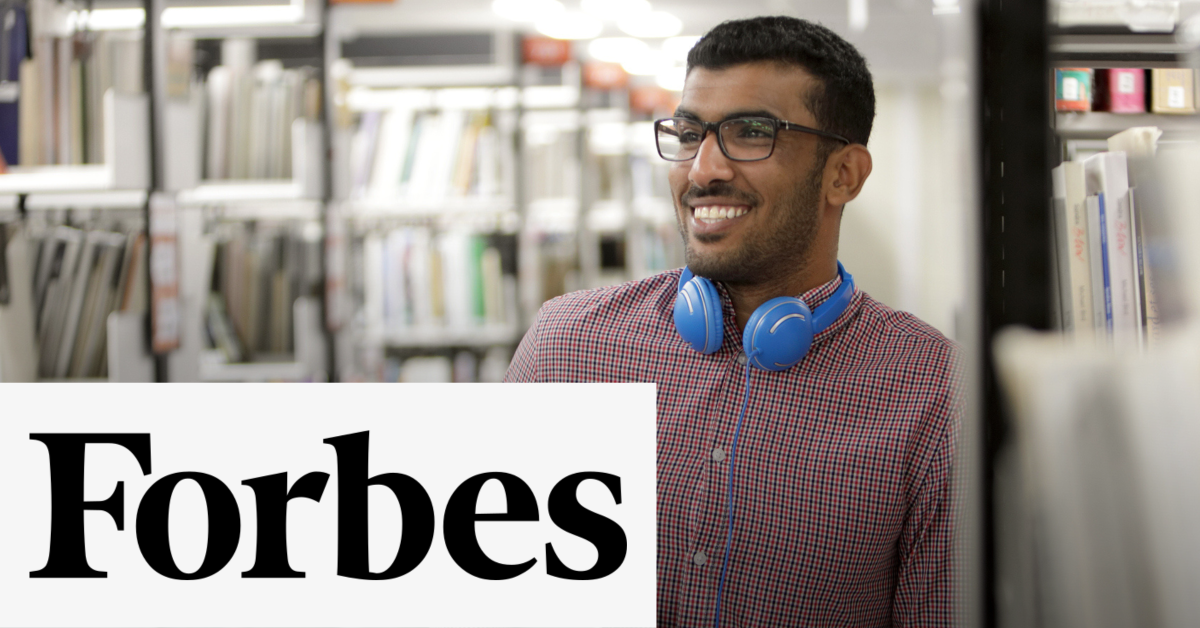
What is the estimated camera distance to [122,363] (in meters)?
2.02

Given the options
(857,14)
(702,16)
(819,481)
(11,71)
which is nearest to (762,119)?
(819,481)

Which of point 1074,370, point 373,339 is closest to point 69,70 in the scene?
point 373,339

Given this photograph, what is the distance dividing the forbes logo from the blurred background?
0.98ft

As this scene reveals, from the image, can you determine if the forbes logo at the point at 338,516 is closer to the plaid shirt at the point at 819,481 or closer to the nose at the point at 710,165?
the plaid shirt at the point at 819,481

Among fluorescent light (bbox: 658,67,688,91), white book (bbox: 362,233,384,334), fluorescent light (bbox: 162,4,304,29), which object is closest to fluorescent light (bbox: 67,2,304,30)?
fluorescent light (bbox: 162,4,304,29)

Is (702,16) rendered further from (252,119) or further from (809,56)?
(809,56)

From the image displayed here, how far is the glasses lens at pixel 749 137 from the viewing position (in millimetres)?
1196

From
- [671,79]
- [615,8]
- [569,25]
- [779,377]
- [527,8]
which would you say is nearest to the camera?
[779,377]

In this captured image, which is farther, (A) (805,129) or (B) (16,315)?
(B) (16,315)

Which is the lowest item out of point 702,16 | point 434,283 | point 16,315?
point 16,315

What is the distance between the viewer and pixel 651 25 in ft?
15.4

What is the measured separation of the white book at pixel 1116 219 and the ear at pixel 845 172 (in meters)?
0.69

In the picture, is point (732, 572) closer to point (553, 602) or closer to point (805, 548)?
point (805, 548)

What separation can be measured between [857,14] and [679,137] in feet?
13.6
